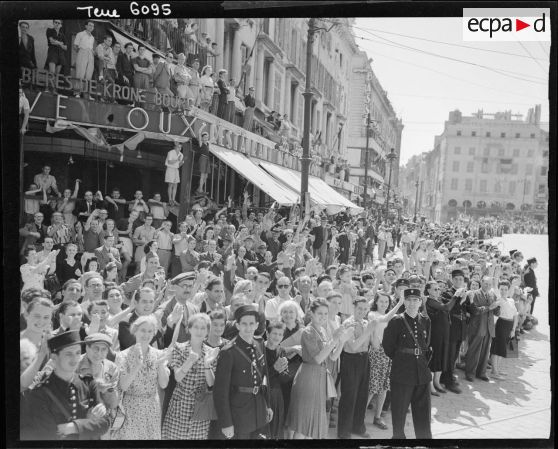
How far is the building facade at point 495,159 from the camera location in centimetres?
642

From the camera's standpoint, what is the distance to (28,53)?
5.52 metres

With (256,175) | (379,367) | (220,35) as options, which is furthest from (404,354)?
(220,35)

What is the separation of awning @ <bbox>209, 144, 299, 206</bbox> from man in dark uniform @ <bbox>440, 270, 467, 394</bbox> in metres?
3.26

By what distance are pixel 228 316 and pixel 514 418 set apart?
3.64m

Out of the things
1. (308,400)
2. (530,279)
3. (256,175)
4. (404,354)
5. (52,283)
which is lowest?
(308,400)

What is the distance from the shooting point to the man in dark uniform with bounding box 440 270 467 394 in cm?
704

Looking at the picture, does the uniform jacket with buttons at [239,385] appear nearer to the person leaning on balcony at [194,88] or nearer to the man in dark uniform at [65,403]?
the man in dark uniform at [65,403]

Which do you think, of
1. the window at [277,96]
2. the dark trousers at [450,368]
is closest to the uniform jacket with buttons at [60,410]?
the dark trousers at [450,368]

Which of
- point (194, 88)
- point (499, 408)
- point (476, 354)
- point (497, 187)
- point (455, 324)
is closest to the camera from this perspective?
point (499, 408)

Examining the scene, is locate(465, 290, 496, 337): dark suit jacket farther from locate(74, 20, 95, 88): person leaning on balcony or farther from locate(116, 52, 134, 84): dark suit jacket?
locate(74, 20, 95, 88): person leaning on balcony

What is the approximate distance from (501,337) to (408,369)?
3.15 m

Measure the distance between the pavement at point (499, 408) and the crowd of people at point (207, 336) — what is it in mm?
187

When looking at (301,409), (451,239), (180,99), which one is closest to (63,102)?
(180,99)

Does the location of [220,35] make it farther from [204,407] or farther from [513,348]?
[513,348]
